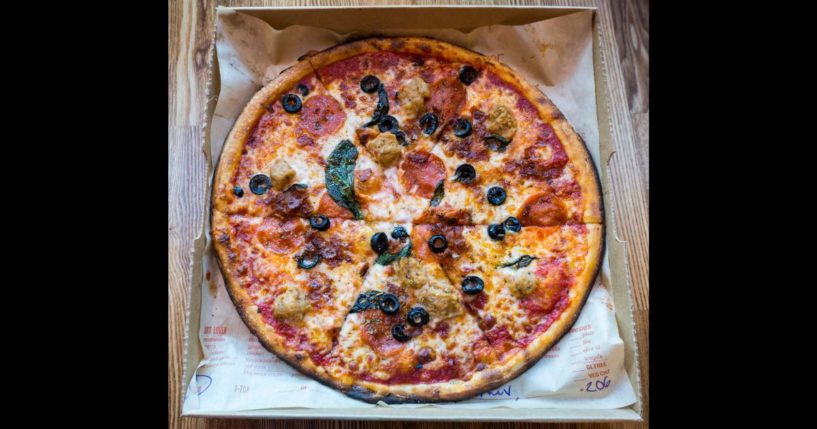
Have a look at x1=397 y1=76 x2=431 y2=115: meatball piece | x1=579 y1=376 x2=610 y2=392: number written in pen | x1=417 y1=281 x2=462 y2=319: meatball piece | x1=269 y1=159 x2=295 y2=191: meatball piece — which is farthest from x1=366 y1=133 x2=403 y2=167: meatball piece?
x1=579 y1=376 x2=610 y2=392: number written in pen

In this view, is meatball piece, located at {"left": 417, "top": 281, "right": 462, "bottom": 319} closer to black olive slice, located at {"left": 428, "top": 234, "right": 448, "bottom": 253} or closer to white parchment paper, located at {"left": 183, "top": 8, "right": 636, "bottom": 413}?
A: black olive slice, located at {"left": 428, "top": 234, "right": 448, "bottom": 253}

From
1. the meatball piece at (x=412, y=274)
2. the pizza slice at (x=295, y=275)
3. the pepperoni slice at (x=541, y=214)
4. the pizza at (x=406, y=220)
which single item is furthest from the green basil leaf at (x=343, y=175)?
the pepperoni slice at (x=541, y=214)

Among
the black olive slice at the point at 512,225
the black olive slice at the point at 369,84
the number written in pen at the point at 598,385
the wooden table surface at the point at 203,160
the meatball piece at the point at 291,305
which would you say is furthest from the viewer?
the black olive slice at the point at 369,84

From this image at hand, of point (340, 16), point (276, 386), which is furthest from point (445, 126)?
point (276, 386)

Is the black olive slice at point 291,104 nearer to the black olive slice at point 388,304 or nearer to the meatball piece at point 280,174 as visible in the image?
the meatball piece at point 280,174

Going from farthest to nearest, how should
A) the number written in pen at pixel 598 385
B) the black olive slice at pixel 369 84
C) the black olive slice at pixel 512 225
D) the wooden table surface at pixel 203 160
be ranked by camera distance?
1. the black olive slice at pixel 369 84
2. the wooden table surface at pixel 203 160
3. the black olive slice at pixel 512 225
4. the number written in pen at pixel 598 385

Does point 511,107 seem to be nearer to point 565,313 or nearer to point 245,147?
point 565,313
